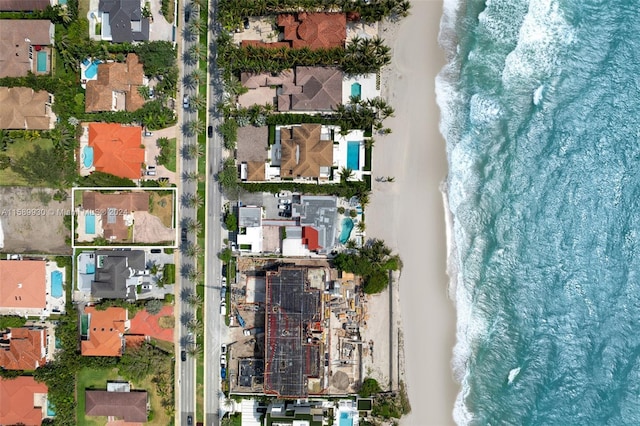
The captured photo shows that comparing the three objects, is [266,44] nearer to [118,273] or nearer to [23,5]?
[23,5]

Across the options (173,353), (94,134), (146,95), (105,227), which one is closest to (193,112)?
(146,95)

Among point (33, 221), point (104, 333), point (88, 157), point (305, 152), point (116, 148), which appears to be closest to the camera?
point (305, 152)

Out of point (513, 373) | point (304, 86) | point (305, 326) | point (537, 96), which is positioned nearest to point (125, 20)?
point (304, 86)

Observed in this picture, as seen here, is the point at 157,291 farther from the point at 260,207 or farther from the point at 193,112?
the point at 193,112

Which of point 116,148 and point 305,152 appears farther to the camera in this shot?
point 116,148

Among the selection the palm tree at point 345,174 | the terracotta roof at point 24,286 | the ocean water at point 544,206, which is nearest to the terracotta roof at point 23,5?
the terracotta roof at point 24,286

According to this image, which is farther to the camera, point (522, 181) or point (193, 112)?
point (193, 112)

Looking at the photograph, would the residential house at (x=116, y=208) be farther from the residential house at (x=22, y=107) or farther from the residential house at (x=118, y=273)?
the residential house at (x=22, y=107)

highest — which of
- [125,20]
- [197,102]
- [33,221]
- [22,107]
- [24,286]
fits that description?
[125,20]
